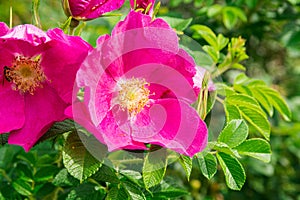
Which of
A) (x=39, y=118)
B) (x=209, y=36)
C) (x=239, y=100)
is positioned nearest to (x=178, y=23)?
(x=209, y=36)

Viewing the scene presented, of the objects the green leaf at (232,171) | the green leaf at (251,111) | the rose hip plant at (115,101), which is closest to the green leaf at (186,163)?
the rose hip plant at (115,101)

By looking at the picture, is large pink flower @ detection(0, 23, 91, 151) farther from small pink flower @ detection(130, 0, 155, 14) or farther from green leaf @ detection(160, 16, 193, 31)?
green leaf @ detection(160, 16, 193, 31)

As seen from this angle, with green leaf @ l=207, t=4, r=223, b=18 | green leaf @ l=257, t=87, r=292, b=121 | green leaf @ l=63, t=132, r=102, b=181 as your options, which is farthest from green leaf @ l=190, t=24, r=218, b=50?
green leaf @ l=63, t=132, r=102, b=181

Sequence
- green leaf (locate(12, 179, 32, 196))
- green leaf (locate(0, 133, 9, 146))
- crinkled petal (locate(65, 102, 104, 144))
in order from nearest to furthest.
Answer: crinkled petal (locate(65, 102, 104, 144)) → green leaf (locate(0, 133, 9, 146)) → green leaf (locate(12, 179, 32, 196))

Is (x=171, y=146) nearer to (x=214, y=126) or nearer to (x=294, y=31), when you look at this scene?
(x=214, y=126)

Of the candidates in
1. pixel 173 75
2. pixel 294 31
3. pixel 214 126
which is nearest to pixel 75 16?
pixel 173 75

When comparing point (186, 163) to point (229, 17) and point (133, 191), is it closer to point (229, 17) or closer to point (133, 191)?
point (133, 191)
